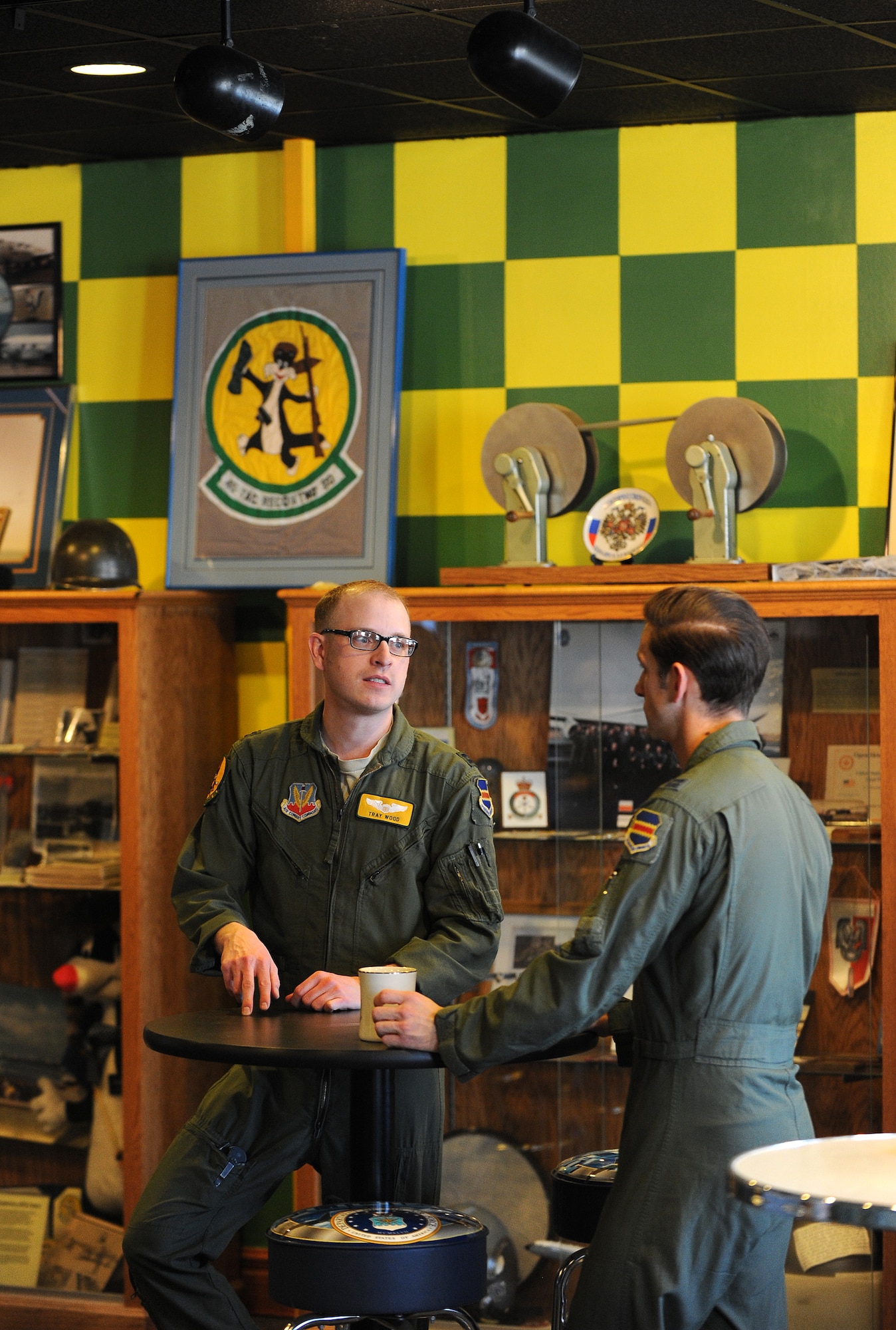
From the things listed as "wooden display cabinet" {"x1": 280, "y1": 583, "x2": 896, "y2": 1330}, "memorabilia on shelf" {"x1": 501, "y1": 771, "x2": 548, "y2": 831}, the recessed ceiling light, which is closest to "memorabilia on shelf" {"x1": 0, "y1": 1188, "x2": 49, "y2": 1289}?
"wooden display cabinet" {"x1": 280, "y1": 583, "x2": 896, "y2": 1330}

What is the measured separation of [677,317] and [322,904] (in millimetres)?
1980

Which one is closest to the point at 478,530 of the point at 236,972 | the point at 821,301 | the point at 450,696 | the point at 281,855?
the point at 450,696

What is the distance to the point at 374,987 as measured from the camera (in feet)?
7.83

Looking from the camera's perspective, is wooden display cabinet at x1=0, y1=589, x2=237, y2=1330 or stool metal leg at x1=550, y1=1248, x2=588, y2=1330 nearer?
stool metal leg at x1=550, y1=1248, x2=588, y2=1330

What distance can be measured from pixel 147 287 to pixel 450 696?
1.53 metres

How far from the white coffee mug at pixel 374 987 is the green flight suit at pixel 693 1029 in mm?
208

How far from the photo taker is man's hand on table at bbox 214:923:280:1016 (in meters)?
2.69

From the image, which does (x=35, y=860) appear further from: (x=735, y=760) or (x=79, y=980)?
(x=735, y=760)

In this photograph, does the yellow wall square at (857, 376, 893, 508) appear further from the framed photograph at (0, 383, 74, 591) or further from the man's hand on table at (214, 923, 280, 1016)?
the framed photograph at (0, 383, 74, 591)

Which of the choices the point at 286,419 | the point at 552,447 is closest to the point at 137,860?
the point at 286,419

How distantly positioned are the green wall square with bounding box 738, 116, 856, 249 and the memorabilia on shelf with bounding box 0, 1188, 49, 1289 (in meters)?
3.23

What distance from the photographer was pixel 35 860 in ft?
13.6

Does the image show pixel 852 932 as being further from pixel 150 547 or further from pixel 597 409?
pixel 150 547

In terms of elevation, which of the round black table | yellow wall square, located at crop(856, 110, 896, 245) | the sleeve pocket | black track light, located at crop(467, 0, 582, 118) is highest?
yellow wall square, located at crop(856, 110, 896, 245)
